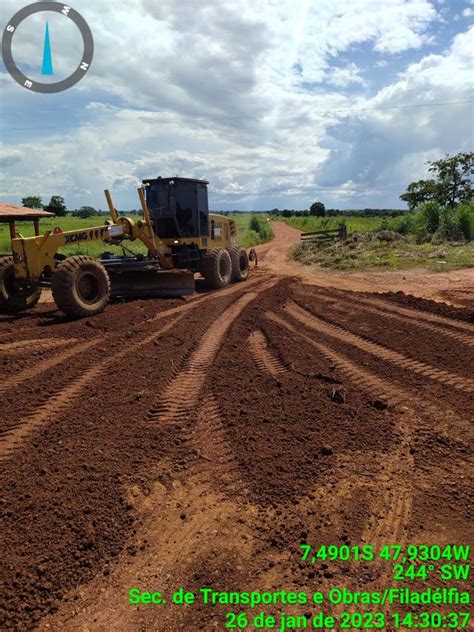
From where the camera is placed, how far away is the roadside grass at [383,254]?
16.7 m

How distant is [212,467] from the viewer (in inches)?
135

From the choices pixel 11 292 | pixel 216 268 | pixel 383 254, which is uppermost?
pixel 383 254

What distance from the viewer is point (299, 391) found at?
4.72 meters

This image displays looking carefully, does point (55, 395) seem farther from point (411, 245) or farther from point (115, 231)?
point (411, 245)

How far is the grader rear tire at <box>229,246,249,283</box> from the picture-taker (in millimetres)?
14094

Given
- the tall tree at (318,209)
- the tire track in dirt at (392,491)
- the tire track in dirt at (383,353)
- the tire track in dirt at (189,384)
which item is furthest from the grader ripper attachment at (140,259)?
the tall tree at (318,209)

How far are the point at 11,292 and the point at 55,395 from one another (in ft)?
18.4

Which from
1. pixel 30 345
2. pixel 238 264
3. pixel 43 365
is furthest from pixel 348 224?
pixel 43 365

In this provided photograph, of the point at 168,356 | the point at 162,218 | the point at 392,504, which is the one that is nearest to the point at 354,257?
the point at 162,218

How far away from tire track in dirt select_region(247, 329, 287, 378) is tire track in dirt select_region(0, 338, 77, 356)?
2.94 meters

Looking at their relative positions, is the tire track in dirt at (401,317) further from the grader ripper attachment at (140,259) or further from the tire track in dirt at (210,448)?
the tire track in dirt at (210,448)

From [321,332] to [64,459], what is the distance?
495 centimetres

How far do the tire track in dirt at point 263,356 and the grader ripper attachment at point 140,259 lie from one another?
363 centimetres

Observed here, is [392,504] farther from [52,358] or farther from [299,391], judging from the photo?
[52,358]
